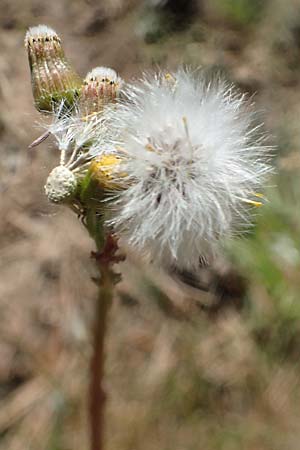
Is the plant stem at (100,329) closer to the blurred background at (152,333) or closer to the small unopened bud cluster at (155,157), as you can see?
the small unopened bud cluster at (155,157)

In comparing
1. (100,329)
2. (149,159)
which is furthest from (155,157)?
(100,329)

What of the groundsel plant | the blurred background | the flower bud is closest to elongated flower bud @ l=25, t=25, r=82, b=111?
the groundsel plant

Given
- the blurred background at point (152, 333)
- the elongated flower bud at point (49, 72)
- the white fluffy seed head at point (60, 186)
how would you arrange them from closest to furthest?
1. the white fluffy seed head at point (60, 186)
2. the elongated flower bud at point (49, 72)
3. the blurred background at point (152, 333)

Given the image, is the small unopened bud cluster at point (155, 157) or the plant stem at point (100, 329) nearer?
the small unopened bud cluster at point (155, 157)

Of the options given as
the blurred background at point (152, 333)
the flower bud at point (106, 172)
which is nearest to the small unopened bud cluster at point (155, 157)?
the flower bud at point (106, 172)

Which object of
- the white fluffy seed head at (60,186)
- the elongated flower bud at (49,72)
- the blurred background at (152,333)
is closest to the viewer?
the white fluffy seed head at (60,186)

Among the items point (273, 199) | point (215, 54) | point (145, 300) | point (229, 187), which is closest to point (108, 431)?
point (145, 300)

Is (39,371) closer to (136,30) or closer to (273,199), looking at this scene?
(273,199)
